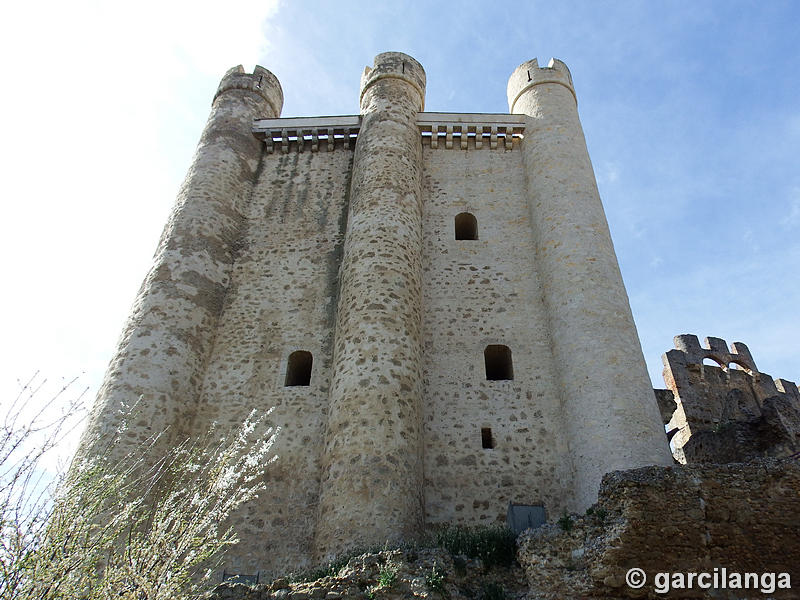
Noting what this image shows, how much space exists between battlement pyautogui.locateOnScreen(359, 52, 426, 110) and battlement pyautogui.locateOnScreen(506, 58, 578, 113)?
7.62ft

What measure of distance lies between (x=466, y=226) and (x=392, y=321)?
4.49m

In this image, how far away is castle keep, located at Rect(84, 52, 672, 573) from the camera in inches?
369

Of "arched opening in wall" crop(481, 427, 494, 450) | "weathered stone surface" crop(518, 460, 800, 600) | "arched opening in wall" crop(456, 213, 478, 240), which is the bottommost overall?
"weathered stone surface" crop(518, 460, 800, 600)

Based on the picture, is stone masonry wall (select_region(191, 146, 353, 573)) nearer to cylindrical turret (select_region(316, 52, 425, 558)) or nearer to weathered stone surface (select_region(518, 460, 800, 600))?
cylindrical turret (select_region(316, 52, 425, 558))

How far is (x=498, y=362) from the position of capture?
12.0 meters

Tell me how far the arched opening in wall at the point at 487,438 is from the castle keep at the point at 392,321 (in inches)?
1.5

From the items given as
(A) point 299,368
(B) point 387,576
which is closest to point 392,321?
(A) point 299,368

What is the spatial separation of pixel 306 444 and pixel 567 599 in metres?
5.04

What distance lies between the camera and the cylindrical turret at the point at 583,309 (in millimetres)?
9367

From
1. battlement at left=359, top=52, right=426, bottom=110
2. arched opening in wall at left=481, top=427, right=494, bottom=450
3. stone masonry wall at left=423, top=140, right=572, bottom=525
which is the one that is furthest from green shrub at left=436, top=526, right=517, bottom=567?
battlement at left=359, top=52, right=426, bottom=110

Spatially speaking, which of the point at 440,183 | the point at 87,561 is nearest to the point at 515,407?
the point at 440,183

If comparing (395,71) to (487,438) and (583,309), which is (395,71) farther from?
(487,438)

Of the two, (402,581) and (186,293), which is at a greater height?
(186,293)

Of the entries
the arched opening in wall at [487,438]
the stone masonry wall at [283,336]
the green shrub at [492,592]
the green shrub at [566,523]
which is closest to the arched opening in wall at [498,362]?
the arched opening in wall at [487,438]
